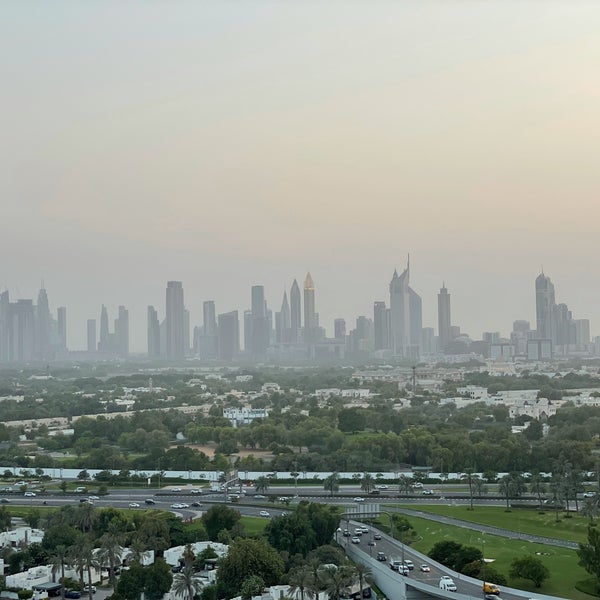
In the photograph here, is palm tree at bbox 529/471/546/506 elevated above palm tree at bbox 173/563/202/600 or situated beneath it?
elevated above

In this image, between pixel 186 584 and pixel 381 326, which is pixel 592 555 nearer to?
pixel 186 584

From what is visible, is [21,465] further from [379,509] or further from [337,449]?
[379,509]

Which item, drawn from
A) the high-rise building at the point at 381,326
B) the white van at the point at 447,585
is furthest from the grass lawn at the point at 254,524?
the high-rise building at the point at 381,326

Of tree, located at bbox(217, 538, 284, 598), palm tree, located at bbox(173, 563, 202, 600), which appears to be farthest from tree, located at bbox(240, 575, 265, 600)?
palm tree, located at bbox(173, 563, 202, 600)

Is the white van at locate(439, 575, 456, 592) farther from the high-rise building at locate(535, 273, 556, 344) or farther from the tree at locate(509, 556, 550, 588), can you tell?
the high-rise building at locate(535, 273, 556, 344)

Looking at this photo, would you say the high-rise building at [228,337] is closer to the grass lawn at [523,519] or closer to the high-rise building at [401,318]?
the high-rise building at [401,318]

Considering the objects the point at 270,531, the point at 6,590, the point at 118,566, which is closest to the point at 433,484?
the point at 270,531

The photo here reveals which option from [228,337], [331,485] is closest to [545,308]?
[228,337]
